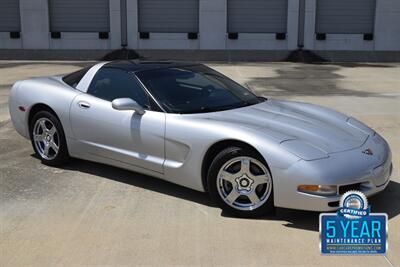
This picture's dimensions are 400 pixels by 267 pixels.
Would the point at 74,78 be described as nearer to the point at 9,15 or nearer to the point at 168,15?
the point at 168,15

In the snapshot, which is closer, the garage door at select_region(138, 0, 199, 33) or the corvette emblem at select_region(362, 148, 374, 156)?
the corvette emblem at select_region(362, 148, 374, 156)

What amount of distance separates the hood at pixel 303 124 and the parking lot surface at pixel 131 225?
634 millimetres

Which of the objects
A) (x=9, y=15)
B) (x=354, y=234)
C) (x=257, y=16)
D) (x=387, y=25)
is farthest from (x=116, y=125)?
(x=387, y=25)

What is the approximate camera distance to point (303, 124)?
484 centimetres

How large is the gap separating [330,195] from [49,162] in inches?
132

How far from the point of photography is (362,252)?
11.9 feet

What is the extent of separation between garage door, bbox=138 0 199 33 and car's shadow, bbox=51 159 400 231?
58.4ft

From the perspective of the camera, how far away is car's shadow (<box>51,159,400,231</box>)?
4457 millimetres

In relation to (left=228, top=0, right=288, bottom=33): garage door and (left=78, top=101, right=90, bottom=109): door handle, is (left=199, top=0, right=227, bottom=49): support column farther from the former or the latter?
(left=78, top=101, right=90, bottom=109): door handle

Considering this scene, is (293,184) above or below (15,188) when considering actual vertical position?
above

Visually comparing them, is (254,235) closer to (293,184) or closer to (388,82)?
(293,184)

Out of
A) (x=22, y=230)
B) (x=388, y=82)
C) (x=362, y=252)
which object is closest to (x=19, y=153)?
(x=22, y=230)

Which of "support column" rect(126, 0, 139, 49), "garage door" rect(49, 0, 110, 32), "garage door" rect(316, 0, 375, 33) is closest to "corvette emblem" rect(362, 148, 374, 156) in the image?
"support column" rect(126, 0, 139, 49)

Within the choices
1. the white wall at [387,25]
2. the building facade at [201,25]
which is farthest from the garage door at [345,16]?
the white wall at [387,25]
